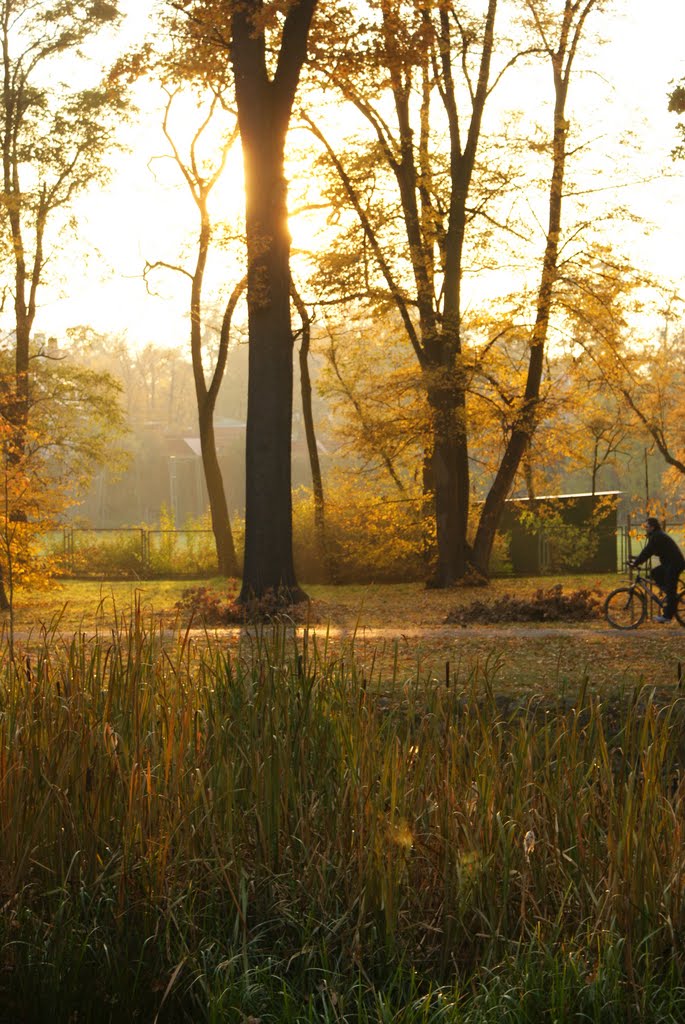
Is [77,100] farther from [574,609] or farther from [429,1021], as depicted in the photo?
[429,1021]

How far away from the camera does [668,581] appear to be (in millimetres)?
15141

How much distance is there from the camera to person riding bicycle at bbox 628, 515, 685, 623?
48.0ft

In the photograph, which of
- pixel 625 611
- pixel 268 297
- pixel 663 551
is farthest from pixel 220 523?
pixel 663 551

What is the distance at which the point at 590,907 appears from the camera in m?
4.34

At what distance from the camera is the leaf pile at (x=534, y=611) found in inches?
631

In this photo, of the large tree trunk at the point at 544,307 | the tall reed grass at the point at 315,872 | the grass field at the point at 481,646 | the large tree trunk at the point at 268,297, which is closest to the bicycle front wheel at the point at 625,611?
the grass field at the point at 481,646

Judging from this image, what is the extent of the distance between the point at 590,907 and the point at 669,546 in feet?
35.8

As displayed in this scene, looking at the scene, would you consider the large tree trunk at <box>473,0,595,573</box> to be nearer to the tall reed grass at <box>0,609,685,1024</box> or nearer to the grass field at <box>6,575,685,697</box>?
the grass field at <box>6,575,685,697</box>

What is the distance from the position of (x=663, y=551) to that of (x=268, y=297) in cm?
621

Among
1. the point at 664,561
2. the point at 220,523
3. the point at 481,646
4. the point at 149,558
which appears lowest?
the point at 481,646

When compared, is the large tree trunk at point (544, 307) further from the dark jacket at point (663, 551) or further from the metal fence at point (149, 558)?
the metal fence at point (149, 558)

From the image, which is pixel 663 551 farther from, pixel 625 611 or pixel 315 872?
pixel 315 872

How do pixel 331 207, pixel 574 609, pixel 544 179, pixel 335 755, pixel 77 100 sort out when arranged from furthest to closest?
pixel 77 100, pixel 331 207, pixel 544 179, pixel 574 609, pixel 335 755

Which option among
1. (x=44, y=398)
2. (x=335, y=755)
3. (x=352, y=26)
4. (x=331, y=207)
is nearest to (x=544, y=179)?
(x=331, y=207)
